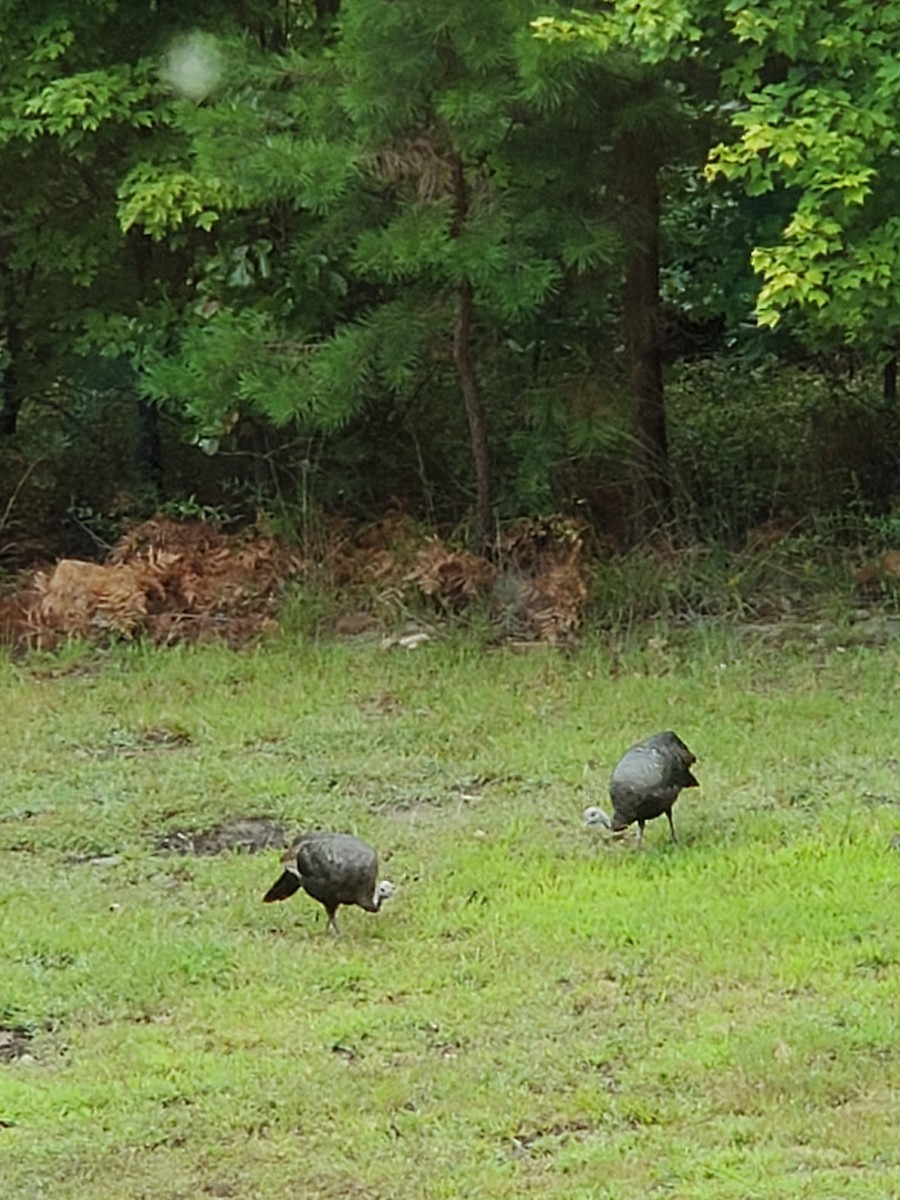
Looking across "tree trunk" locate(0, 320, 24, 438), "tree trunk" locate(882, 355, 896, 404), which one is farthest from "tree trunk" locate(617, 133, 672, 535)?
"tree trunk" locate(0, 320, 24, 438)

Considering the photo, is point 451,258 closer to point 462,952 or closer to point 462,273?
point 462,273

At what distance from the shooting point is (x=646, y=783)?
18.1 ft

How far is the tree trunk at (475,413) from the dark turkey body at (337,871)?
174 inches

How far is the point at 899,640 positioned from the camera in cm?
845

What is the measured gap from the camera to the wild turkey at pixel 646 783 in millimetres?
5516

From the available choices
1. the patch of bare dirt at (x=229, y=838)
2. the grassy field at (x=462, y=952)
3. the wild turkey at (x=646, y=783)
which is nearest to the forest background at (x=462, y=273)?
the grassy field at (x=462, y=952)

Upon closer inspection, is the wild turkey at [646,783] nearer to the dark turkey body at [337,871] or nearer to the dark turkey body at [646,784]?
the dark turkey body at [646,784]

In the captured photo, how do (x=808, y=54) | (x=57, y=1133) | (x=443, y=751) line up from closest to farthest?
(x=57, y=1133), (x=443, y=751), (x=808, y=54)

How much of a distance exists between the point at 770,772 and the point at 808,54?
2951mm

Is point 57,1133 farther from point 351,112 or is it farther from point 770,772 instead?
point 351,112

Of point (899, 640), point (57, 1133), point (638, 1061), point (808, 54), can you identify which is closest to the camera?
point (57, 1133)

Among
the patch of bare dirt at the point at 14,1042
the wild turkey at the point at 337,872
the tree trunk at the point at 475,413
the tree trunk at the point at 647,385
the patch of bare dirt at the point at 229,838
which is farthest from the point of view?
the tree trunk at the point at 647,385

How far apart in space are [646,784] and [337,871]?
3.34 ft

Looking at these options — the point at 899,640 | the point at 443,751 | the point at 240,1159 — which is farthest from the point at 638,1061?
the point at 899,640
